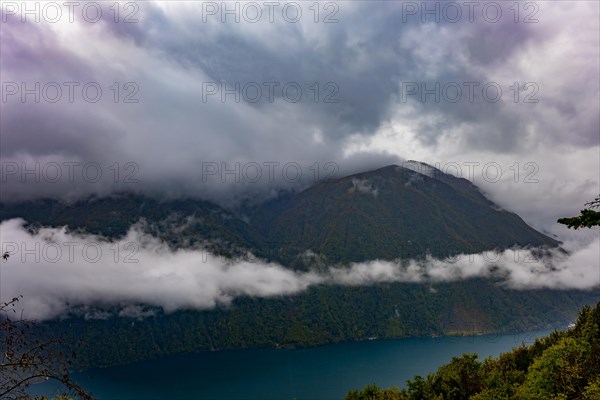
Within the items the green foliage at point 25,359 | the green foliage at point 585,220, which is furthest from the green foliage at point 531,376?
the green foliage at point 25,359

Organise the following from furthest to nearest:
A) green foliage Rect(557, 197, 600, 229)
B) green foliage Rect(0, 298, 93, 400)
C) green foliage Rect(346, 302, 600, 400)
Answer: green foliage Rect(346, 302, 600, 400), green foliage Rect(557, 197, 600, 229), green foliage Rect(0, 298, 93, 400)

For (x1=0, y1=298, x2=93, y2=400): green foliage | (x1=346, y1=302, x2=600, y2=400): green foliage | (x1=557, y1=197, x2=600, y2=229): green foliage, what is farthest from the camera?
(x1=346, y1=302, x2=600, y2=400): green foliage

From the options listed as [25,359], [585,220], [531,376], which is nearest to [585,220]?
[585,220]

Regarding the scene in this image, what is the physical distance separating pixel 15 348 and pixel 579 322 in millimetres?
91302

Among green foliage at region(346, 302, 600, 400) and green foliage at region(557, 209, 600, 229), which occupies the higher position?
green foliage at region(557, 209, 600, 229)

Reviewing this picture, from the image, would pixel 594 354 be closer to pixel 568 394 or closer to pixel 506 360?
pixel 568 394

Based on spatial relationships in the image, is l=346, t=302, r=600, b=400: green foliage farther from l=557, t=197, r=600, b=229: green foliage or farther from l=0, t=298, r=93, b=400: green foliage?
l=0, t=298, r=93, b=400: green foliage

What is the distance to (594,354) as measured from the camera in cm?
5812

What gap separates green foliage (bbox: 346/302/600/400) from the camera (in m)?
50.1

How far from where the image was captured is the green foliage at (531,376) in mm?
50062

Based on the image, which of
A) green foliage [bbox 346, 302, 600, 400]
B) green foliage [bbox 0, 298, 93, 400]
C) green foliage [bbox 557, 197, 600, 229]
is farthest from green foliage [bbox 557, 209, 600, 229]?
green foliage [bbox 346, 302, 600, 400]

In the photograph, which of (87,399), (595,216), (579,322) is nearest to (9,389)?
(87,399)

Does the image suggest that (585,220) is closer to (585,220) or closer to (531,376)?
(585,220)

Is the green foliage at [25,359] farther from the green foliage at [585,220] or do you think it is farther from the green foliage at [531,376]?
the green foliage at [531,376]
